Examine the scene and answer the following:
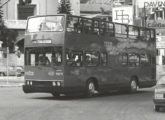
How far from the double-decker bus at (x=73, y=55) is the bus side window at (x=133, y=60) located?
489 mm

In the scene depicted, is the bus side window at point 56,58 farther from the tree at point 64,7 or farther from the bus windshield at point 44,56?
the tree at point 64,7

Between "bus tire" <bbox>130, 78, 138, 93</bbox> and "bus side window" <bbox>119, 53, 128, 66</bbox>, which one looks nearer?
"bus side window" <bbox>119, 53, 128, 66</bbox>

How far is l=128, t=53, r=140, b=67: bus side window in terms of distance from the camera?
2695cm

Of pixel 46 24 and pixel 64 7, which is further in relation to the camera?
pixel 64 7

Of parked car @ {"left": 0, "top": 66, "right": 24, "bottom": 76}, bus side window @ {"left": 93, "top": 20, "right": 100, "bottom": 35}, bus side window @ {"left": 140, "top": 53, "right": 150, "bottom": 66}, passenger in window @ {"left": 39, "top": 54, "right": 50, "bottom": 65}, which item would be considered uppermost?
bus side window @ {"left": 93, "top": 20, "right": 100, "bottom": 35}

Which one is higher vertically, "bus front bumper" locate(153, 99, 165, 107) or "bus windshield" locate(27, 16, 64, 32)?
"bus windshield" locate(27, 16, 64, 32)

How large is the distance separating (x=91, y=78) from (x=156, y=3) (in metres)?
15.1

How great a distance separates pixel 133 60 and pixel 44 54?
641 centimetres

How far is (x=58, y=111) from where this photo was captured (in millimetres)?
16906

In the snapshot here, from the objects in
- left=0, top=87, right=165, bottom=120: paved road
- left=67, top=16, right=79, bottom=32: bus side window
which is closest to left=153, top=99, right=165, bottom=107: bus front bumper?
left=0, top=87, right=165, bottom=120: paved road

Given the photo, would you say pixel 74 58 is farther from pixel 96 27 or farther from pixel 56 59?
pixel 96 27

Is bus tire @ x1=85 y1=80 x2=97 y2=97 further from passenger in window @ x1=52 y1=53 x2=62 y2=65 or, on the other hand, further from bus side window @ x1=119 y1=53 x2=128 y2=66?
bus side window @ x1=119 y1=53 x2=128 y2=66

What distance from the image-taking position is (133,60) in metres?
27.3

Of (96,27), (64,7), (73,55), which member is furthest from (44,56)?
(64,7)
